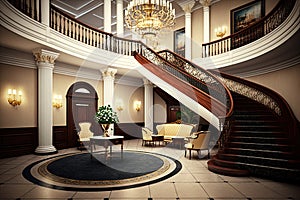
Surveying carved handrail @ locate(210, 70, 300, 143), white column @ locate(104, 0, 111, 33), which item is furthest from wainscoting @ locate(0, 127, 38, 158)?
carved handrail @ locate(210, 70, 300, 143)

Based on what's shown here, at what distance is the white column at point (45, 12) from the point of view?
6.70 meters

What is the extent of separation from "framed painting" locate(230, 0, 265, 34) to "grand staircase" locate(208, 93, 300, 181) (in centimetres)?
541

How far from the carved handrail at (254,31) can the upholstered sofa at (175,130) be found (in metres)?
3.82

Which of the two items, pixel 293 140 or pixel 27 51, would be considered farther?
pixel 27 51

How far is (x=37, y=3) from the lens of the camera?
6.92 meters

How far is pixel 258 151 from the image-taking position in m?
5.24

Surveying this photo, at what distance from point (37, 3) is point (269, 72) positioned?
30.3 feet

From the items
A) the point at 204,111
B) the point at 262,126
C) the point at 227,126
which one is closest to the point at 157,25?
the point at 204,111

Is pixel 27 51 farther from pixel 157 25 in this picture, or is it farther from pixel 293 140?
pixel 293 140

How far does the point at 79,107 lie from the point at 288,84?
28.9 feet

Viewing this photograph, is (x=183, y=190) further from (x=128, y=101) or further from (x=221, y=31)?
(x=221, y=31)

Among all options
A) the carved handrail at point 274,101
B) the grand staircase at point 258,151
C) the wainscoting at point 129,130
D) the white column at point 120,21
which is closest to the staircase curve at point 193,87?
the grand staircase at point 258,151

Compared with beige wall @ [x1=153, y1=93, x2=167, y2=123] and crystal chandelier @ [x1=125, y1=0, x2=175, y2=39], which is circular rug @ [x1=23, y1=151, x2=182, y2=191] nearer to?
crystal chandelier @ [x1=125, y1=0, x2=175, y2=39]

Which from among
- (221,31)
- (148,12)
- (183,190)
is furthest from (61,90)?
(221,31)
